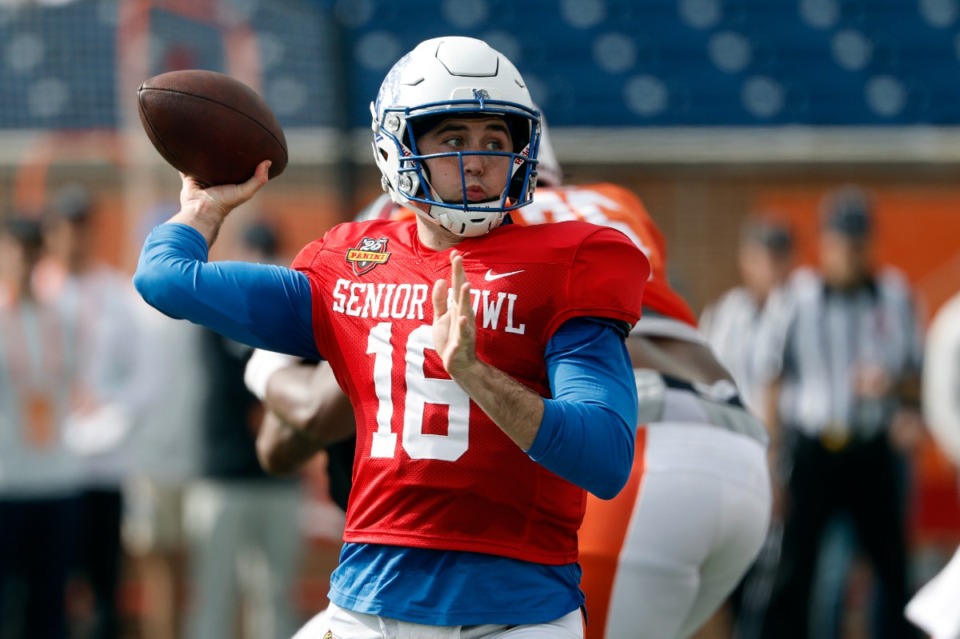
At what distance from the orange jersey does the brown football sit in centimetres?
54

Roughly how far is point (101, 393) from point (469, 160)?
475 cm

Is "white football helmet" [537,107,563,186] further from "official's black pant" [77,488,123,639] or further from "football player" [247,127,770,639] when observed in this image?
"official's black pant" [77,488,123,639]

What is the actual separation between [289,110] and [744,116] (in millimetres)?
4101

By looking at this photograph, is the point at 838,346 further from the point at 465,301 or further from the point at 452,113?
the point at 465,301

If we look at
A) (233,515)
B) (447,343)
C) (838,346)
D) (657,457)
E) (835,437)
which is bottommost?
(233,515)

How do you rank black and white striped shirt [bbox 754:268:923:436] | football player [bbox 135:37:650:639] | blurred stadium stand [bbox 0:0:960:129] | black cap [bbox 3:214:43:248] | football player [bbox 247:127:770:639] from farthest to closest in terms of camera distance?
blurred stadium stand [bbox 0:0:960:129] → black and white striped shirt [bbox 754:268:923:436] → black cap [bbox 3:214:43:248] → football player [bbox 247:127:770:639] → football player [bbox 135:37:650:639]

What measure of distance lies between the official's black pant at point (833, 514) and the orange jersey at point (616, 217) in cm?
316

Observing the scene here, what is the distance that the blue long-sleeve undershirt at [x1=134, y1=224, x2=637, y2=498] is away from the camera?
2396mm

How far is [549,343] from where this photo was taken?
2561 millimetres

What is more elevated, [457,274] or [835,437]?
[457,274]

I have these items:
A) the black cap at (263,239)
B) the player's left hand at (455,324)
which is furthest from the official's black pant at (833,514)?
the player's left hand at (455,324)

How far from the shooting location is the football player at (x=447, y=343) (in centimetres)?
250

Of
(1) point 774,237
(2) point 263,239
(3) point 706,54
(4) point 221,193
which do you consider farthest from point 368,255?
(3) point 706,54

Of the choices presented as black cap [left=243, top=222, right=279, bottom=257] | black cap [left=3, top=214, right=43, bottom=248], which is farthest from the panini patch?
black cap [left=243, top=222, right=279, bottom=257]
